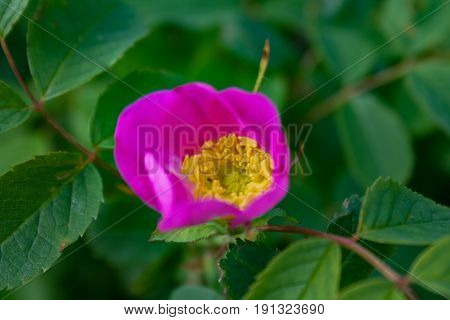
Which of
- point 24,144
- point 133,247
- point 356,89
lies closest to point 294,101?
point 356,89

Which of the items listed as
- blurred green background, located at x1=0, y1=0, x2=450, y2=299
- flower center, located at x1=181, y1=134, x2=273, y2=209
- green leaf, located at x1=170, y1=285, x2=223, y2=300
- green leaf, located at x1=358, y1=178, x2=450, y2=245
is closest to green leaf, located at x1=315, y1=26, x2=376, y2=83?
blurred green background, located at x1=0, y1=0, x2=450, y2=299

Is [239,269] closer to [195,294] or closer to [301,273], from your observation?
[301,273]

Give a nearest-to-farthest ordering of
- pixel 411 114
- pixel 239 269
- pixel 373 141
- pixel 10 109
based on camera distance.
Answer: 1. pixel 239 269
2. pixel 10 109
3. pixel 373 141
4. pixel 411 114

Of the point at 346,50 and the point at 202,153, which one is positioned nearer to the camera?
the point at 202,153

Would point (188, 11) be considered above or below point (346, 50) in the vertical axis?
above

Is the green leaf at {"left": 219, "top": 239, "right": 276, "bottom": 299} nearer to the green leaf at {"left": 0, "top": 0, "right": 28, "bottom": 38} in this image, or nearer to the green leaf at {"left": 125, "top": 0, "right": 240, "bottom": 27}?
the green leaf at {"left": 0, "top": 0, "right": 28, "bottom": 38}

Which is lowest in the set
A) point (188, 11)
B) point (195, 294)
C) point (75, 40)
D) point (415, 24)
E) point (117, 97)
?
point (195, 294)

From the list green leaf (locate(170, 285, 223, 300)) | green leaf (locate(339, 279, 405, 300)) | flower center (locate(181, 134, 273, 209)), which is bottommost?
green leaf (locate(170, 285, 223, 300))
